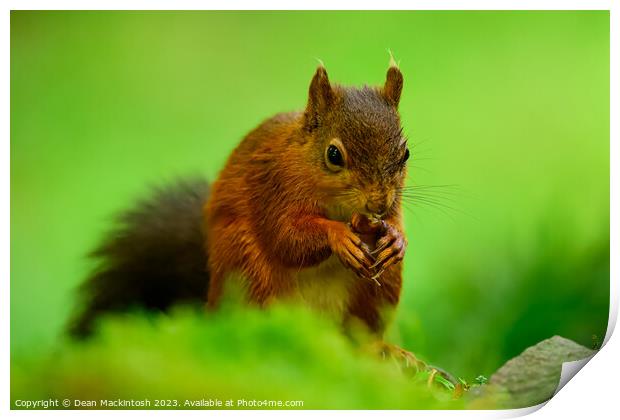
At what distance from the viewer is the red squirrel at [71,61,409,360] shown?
6.73 feet

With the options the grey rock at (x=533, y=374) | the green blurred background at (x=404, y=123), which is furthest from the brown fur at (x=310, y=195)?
the grey rock at (x=533, y=374)

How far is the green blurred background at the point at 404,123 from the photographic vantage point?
7.33 feet

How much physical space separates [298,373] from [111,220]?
2.30 feet

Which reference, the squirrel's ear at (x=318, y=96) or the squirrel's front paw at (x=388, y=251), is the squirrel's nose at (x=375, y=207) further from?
the squirrel's ear at (x=318, y=96)

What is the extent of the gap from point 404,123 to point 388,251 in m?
0.26

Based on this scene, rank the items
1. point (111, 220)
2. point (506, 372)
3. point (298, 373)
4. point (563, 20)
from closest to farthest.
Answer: point (298, 373), point (506, 372), point (563, 20), point (111, 220)

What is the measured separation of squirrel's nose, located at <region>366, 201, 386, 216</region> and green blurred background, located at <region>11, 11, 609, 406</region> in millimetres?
189

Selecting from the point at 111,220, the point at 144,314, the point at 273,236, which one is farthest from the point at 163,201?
the point at 273,236

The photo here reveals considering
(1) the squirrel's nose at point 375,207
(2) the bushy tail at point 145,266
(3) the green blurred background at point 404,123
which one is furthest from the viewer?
(2) the bushy tail at point 145,266

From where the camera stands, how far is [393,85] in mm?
2113

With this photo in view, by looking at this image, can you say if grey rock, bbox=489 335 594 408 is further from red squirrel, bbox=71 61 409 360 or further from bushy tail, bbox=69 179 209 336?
bushy tail, bbox=69 179 209 336

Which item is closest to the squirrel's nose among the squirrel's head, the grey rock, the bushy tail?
the squirrel's head
